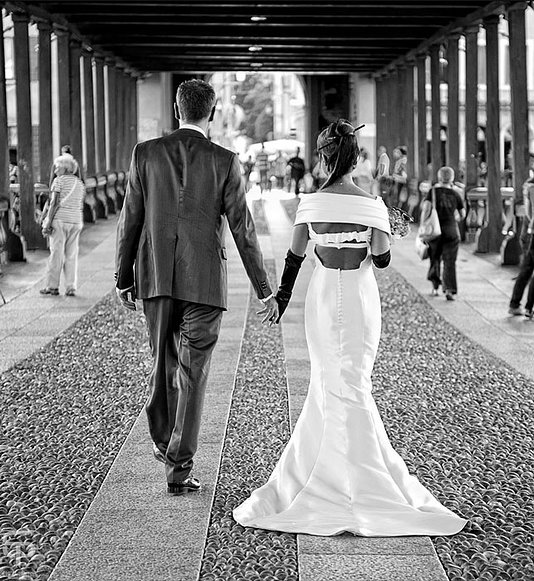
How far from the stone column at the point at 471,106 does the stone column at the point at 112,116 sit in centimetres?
1290

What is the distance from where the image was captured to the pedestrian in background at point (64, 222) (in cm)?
1285

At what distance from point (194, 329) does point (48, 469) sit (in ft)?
4.06

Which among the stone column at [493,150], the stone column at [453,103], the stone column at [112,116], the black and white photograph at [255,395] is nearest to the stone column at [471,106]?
the stone column at [453,103]

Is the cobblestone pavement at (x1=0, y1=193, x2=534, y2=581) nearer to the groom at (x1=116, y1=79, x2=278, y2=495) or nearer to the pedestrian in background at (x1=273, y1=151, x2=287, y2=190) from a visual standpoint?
the groom at (x1=116, y1=79, x2=278, y2=495)

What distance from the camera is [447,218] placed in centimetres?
A: 1291

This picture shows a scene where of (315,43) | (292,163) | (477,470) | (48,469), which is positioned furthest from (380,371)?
(292,163)

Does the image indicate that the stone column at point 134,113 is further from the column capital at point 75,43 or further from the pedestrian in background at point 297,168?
the column capital at point 75,43

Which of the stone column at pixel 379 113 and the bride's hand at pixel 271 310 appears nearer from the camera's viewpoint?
the bride's hand at pixel 271 310

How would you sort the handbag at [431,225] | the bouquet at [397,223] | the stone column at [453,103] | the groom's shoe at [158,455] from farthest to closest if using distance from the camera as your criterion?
the stone column at [453,103] < the handbag at [431,225] < the groom's shoe at [158,455] < the bouquet at [397,223]

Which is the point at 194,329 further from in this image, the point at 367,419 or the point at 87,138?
the point at 87,138

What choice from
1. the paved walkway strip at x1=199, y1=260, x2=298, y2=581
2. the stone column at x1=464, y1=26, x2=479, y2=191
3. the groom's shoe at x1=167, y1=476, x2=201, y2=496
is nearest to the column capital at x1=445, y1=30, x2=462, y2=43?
the stone column at x1=464, y1=26, x2=479, y2=191

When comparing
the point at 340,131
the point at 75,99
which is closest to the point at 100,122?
the point at 75,99

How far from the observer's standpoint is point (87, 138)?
2656 cm

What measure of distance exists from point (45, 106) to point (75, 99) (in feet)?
11.1
